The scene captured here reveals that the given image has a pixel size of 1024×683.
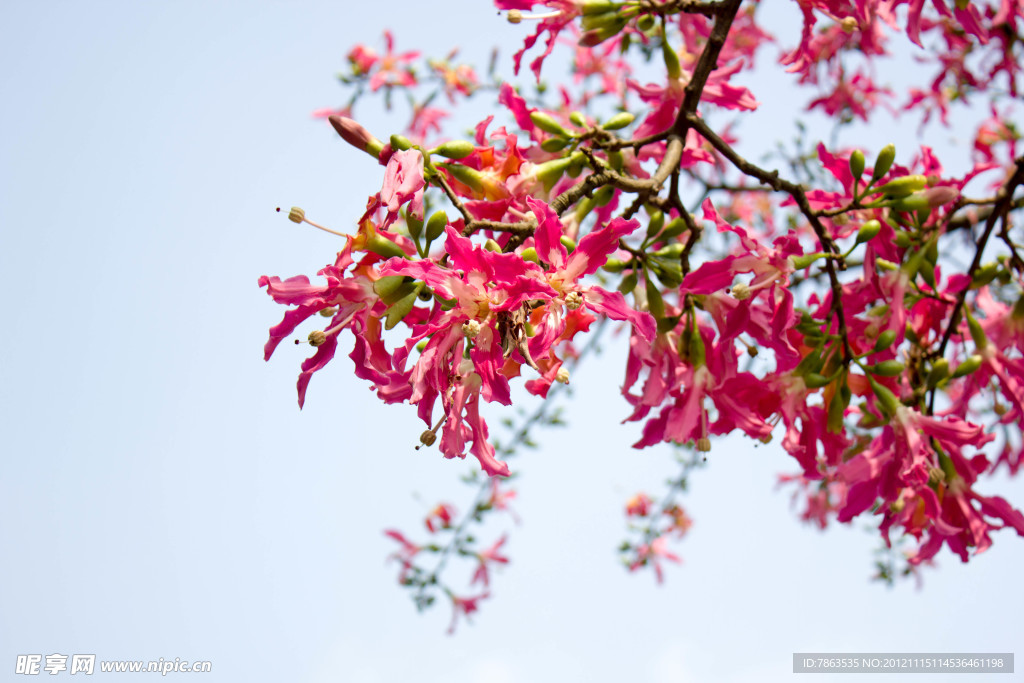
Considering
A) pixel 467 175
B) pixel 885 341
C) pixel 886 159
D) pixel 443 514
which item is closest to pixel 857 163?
pixel 886 159

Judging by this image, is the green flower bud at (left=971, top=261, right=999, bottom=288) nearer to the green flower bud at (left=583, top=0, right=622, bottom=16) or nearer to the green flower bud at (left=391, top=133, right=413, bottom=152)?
the green flower bud at (left=583, top=0, right=622, bottom=16)

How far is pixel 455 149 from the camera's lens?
179 cm

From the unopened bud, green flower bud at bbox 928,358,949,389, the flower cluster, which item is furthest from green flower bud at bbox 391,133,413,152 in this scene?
green flower bud at bbox 928,358,949,389

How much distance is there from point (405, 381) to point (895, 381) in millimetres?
1517

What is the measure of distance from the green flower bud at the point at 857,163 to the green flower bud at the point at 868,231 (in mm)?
167

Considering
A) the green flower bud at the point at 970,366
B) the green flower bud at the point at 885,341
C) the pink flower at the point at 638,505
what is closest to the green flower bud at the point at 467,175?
the green flower bud at the point at 885,341

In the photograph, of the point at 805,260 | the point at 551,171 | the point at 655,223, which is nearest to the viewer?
the point at 551,171

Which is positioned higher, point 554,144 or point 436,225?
point 554,144

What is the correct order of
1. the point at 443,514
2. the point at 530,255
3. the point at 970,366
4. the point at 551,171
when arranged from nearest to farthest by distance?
the point at 530,255 < the point at 551,171 < the point at 970,366 < the point at 443,514

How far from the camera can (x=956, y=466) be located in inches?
89.3

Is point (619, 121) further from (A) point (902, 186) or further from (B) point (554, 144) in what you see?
(A) point (902, 186)

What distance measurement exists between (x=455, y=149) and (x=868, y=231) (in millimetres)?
1155

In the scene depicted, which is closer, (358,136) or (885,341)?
(358,136)

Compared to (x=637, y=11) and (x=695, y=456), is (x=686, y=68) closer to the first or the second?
(x=637, y=11)
